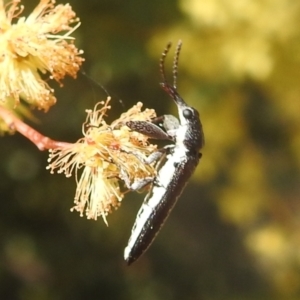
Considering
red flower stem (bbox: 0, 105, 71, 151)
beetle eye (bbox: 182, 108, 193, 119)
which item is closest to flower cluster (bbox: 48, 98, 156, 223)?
red flower stem (bbox: 0, 105, 71, 151)

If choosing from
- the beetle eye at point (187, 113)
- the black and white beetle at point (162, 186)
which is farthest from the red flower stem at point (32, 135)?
the beetle eye at point (187, 113)

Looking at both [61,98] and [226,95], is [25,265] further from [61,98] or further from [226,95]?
[226,95]

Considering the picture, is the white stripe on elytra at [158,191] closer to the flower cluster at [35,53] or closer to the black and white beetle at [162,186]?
the black and white beetle at [162,186]

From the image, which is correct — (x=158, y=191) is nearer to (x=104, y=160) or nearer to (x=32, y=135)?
(x=104, y=160)

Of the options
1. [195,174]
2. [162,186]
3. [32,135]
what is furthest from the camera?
[195,174]

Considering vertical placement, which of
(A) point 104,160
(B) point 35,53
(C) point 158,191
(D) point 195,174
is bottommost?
(D) point 195,174

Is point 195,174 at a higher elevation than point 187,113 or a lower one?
lower

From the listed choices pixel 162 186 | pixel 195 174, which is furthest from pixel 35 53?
pixel 195 174
